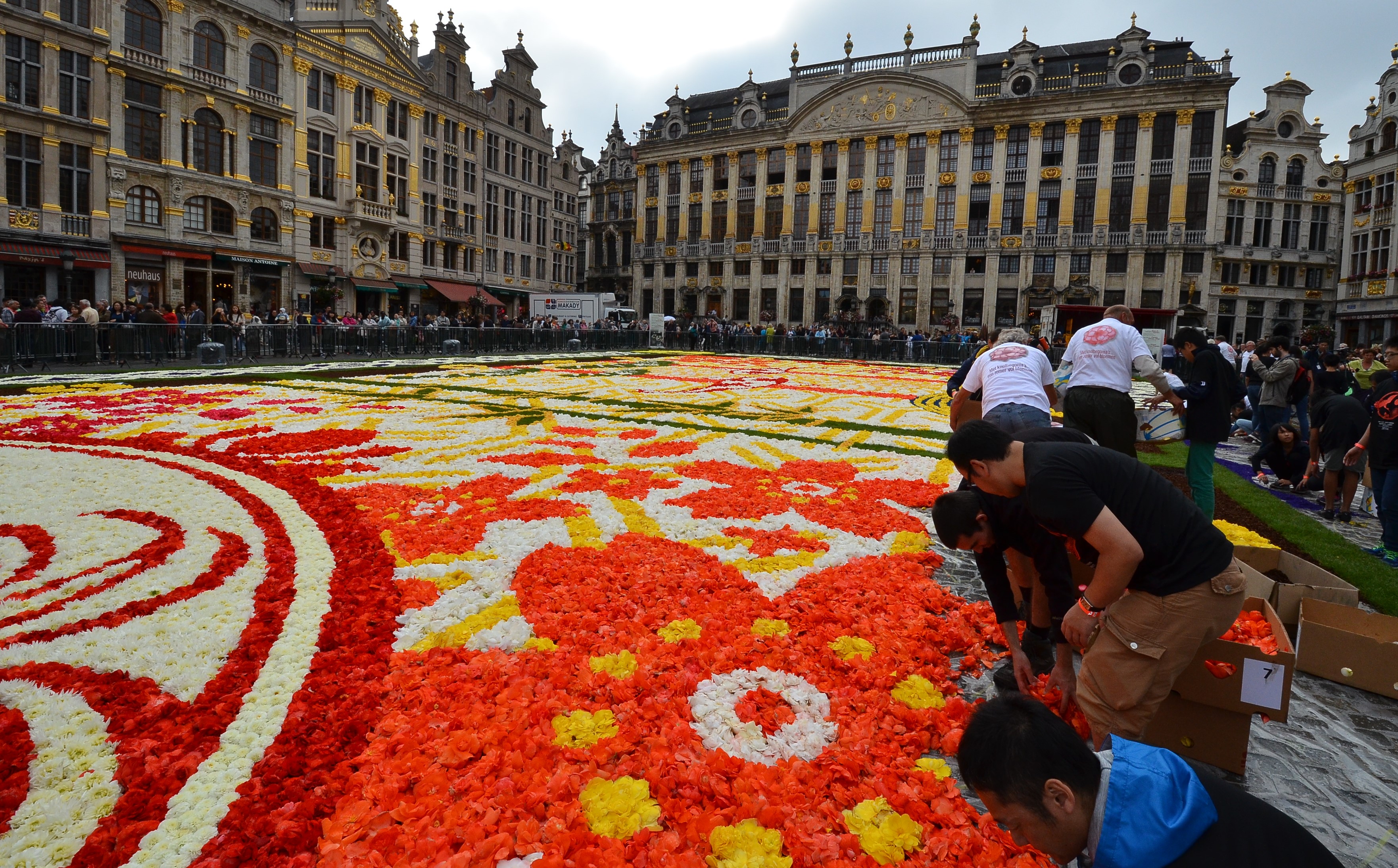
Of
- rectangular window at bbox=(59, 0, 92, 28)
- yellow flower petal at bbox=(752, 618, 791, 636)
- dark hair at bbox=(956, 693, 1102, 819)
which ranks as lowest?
yellow flower petal at bbox=(752, 618, 791, 636)

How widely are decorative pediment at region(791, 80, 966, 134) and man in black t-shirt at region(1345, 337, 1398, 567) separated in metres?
44.6

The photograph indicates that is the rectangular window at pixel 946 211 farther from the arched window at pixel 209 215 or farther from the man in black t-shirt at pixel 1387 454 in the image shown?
the man in black t-shirt at pixel 1387 454

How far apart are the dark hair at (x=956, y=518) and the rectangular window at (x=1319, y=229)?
2364 inches

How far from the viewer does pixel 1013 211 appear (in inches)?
1777

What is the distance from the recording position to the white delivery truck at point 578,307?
41062 millimetres

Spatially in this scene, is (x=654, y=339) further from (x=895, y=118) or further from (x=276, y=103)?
(x=895, y=118)

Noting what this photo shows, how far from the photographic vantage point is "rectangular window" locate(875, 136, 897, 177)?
4709 centimetres

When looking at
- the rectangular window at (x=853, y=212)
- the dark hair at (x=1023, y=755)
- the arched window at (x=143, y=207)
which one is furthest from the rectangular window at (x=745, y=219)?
the dark hair at (x=1023, y=755)

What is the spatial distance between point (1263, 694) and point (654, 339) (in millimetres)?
34426

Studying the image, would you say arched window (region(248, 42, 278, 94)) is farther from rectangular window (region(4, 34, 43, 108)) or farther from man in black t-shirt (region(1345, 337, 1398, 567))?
man in black t-shirt (region(1345, 337, 1398, 567))

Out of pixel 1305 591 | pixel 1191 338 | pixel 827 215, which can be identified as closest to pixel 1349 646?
pixel 1305 591

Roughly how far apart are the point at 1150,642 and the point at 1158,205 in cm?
4909

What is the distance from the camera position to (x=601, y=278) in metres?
64.4

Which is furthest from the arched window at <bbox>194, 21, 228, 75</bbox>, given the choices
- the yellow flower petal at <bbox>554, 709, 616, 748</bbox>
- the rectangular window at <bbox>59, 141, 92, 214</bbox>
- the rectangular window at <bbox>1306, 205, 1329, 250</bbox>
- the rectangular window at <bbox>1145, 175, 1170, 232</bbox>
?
the rectangular window at <bbox>1306, 205, 1329, 250</bbox>
